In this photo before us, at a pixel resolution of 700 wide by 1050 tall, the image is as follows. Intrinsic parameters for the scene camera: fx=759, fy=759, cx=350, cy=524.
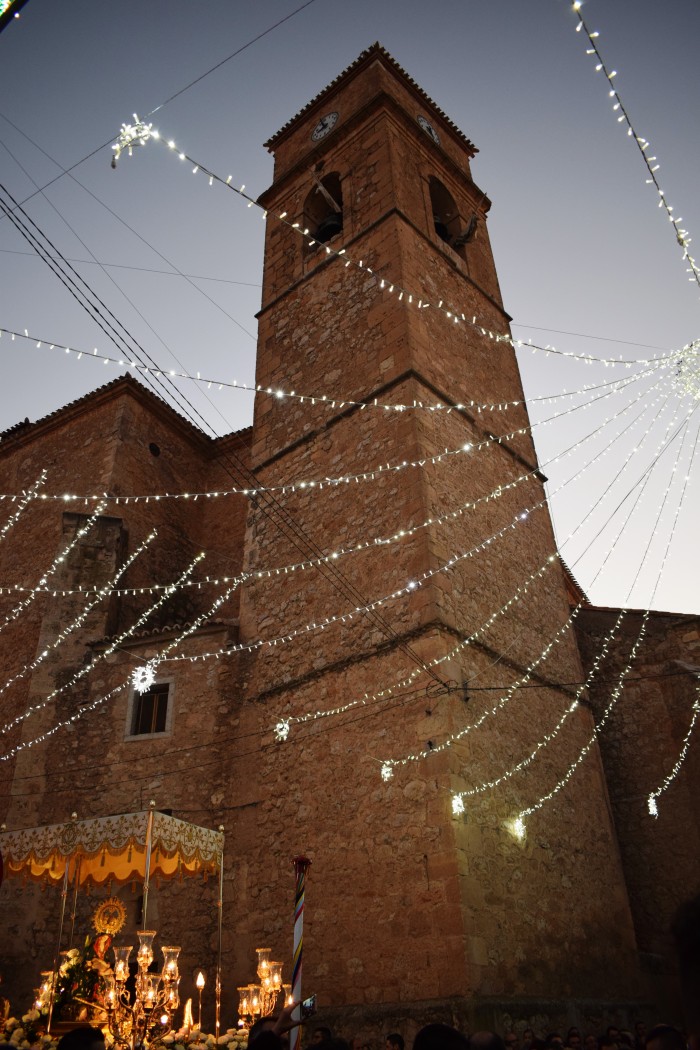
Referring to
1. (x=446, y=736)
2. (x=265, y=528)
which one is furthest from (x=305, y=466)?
(x=446, y=736)

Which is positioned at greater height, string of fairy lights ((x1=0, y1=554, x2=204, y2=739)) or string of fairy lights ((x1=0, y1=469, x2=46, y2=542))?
string of fairy lights ((x1=0, y1=469, x2=46, y2=542))

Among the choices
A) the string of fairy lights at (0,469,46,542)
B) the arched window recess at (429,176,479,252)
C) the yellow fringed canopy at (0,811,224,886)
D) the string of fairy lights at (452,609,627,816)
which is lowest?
the yellow fringed canopy at (0,811,224,886)

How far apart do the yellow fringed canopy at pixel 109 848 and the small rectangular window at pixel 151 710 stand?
2.13 metres

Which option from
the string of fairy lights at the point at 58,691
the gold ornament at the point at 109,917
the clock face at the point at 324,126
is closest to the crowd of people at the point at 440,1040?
the gold ornament at the point at 109,917

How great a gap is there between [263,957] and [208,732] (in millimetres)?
3330

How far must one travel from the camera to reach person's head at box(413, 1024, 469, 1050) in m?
2.33

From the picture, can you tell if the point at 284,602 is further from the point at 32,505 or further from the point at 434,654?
the point at 32,505

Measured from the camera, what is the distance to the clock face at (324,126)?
1460 centimetres

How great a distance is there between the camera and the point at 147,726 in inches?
402

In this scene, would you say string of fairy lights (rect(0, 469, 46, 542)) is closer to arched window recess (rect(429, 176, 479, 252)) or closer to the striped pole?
arched window recess (rect(429, 176, 479, 252))

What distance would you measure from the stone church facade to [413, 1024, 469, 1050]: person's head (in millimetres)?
4683

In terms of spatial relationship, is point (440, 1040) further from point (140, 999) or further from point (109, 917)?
point (109, 917)

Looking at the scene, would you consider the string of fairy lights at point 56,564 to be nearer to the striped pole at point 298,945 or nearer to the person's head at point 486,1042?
the striped pole at point 298,945

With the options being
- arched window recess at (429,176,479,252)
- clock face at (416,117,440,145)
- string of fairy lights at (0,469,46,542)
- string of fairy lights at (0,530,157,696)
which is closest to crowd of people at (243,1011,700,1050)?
string of fairy lights at (0,530,157,696)
